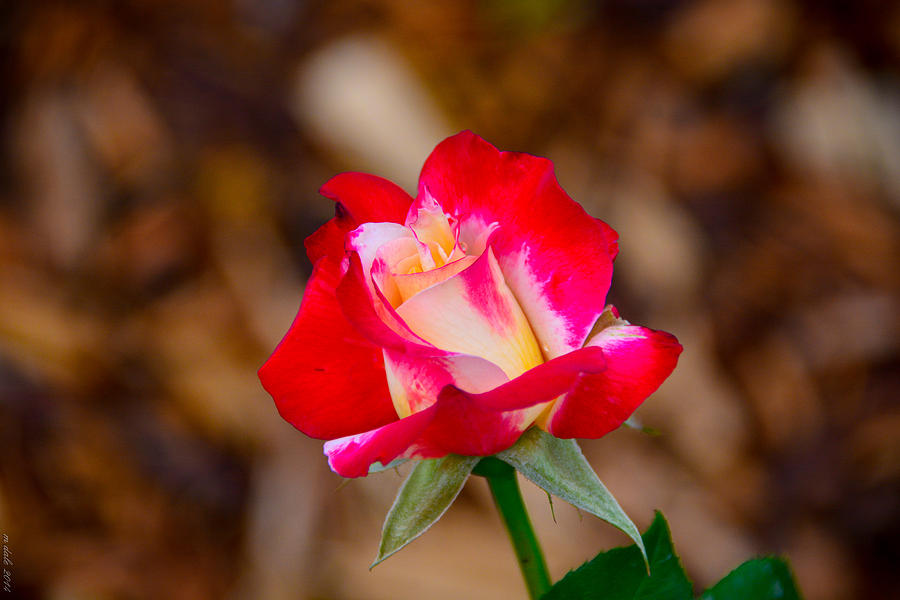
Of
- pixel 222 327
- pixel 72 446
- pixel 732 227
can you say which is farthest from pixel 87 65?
pixel 732 227

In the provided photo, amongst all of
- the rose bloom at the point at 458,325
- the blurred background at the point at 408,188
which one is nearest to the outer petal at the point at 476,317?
the rose bloom at the point at 458,325

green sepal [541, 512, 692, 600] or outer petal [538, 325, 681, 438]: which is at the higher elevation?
outer petal [538, 325, 681, 438]

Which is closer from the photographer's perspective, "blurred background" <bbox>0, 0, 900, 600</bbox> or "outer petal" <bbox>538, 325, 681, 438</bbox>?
"outer petal" <bbox>538, 325, 681, 438</bbox>

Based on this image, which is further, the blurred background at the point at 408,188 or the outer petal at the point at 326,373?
the blurred background at the point at 408,188

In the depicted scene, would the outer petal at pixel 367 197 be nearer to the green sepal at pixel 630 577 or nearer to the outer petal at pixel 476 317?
the outer petal at pixel 476 317

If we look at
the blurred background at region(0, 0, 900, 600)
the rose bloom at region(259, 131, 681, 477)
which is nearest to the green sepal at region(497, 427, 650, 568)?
the rose bloom at region(259, 131, 681, 477)

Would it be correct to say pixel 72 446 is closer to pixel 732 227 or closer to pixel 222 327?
pixel 222 327

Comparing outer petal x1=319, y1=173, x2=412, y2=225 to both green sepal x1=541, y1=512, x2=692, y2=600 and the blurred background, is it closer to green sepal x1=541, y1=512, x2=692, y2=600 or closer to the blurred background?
green sepal x1=541, y1=512, x2=692, y2=600

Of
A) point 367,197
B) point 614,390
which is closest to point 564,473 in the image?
point 614,390
